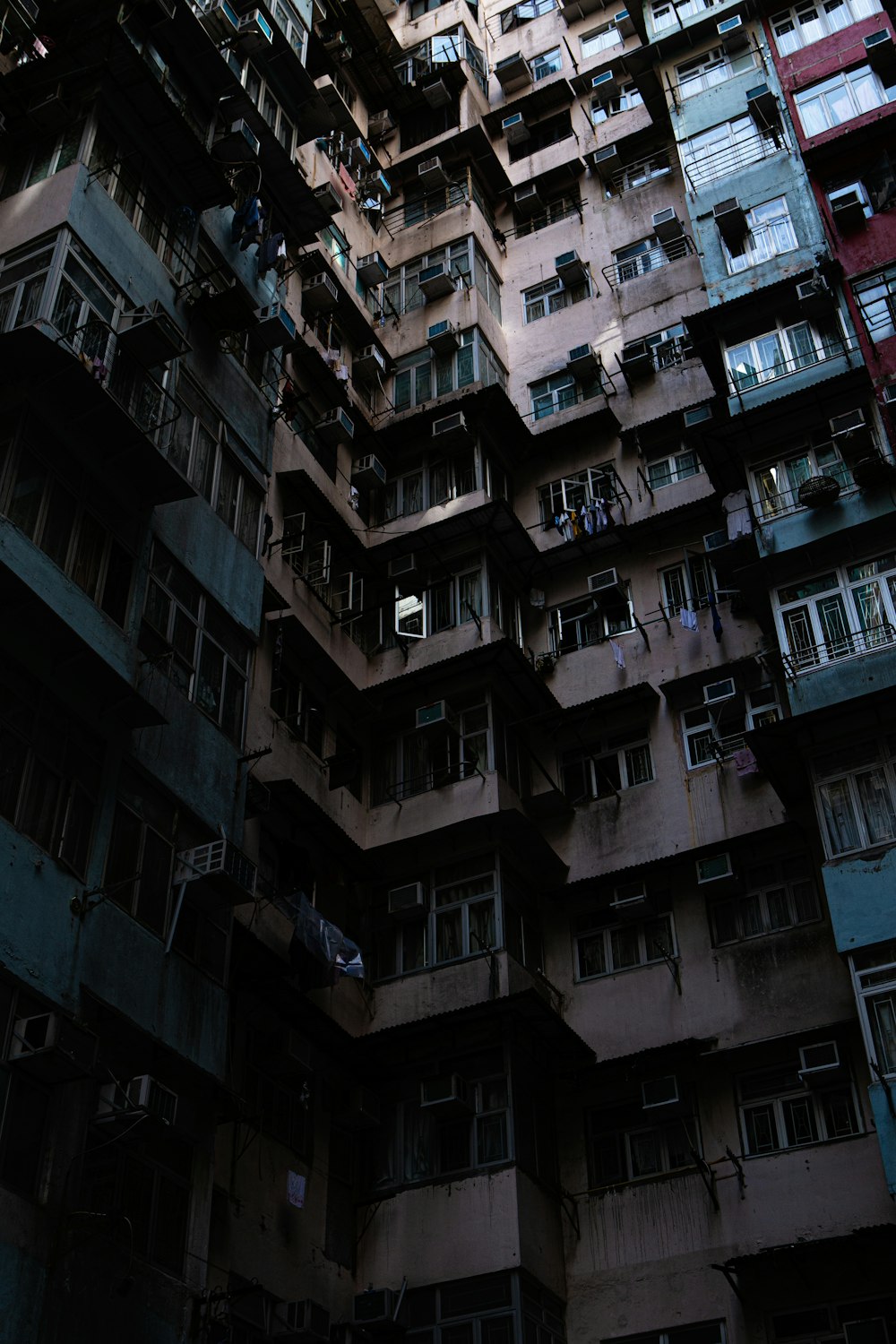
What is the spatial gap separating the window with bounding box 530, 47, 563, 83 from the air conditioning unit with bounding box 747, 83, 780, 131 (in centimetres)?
834

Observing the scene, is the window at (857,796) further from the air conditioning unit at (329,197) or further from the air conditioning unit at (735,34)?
the air conditioning unit at (735,34)

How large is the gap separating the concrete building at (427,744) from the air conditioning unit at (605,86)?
5.17 meters

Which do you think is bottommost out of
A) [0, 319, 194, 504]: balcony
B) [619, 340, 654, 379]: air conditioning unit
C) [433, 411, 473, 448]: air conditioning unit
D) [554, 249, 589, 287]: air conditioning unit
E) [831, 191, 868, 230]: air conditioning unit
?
[0, 319, 194, 504]: balcony

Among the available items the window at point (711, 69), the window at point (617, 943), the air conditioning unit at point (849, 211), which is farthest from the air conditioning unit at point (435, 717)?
the window at point (711, 69)

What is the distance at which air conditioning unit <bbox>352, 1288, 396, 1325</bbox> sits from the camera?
18.3 metres

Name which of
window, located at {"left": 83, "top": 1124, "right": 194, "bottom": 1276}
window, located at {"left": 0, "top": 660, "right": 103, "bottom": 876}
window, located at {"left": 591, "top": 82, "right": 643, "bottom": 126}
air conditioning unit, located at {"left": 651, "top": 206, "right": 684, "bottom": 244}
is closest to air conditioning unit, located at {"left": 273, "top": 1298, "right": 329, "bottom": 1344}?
window, located at {"left": 83, "top": 1124, "right": 194, "bottom": 1276}

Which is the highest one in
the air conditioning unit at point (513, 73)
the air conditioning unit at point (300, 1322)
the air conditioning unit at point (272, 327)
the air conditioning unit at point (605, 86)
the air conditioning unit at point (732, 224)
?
the air conditioning unit at point (513, 73)

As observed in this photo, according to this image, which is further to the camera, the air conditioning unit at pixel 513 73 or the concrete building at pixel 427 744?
the air conditioning unit at pixel 513 73

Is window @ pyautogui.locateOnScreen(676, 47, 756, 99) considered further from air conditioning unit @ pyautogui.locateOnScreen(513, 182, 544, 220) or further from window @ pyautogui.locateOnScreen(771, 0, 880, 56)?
air conditioning unit @ pyautogui.locateOnScreen(513, 182, 544, 220)

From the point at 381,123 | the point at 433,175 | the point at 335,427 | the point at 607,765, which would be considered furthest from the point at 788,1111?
the point at 381,123

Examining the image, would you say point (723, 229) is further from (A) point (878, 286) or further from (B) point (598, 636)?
(B) point (598, 636)

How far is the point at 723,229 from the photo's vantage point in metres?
26.0

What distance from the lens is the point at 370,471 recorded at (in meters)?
26.4

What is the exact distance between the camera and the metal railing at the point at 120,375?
16.6 meters
